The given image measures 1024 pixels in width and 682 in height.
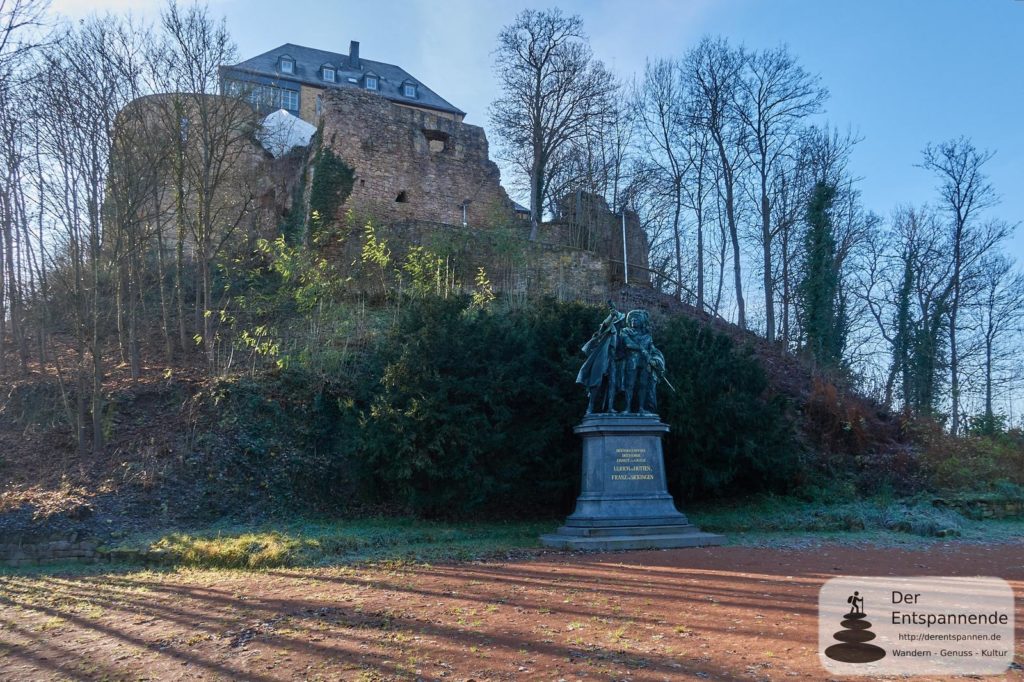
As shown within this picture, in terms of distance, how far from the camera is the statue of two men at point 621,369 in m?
11.0

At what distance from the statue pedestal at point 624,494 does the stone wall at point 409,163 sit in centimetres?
1288

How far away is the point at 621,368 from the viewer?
1106 centimetres

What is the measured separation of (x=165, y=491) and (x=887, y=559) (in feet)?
32.2

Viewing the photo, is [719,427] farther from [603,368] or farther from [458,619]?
[458,619]

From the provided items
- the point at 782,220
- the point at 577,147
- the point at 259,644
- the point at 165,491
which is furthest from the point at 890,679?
the point at 577,147

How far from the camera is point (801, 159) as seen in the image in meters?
24.0

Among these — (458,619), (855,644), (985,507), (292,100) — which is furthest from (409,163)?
(292,100)

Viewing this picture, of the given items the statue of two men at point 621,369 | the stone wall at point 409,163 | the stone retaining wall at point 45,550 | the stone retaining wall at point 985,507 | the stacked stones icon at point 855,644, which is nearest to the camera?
the stacked stones icon at point 855,644

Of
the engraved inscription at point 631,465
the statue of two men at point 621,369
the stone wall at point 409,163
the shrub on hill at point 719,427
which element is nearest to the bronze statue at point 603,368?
the statue of two men at point 621,369

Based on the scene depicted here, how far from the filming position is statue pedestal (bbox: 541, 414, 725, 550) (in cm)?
988

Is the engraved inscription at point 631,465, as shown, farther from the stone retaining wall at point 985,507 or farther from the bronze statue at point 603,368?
the stone retaining wall at point 985,507

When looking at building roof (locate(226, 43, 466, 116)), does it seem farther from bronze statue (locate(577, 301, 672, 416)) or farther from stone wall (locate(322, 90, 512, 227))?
bronze statue (locate(577, 301, 672, 416))

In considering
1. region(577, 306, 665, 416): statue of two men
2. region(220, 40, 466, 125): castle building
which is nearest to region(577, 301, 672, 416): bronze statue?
region(577, 306, 665, 416): statue of two men

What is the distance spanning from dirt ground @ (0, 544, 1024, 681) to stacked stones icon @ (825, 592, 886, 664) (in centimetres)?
19
